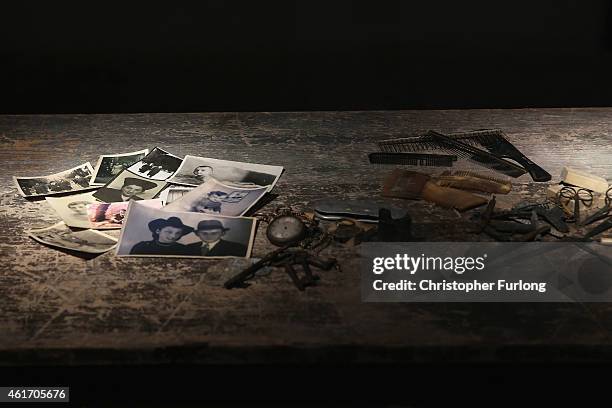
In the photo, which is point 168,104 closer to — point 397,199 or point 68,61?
point 68,61

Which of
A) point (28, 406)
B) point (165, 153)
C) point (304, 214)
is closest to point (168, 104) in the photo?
point (165, 153)

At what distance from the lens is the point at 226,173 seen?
223cm

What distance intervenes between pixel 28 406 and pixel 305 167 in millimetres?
1015

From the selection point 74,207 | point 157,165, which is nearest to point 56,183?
point 74,207

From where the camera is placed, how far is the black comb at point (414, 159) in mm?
2273

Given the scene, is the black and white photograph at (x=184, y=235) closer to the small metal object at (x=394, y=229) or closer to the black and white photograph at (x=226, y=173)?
the black and white photograph at (x=226, y=173)

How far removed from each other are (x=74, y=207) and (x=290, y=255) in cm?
65

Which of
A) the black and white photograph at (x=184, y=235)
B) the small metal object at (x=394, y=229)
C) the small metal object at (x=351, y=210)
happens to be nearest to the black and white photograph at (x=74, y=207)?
the black and white photograph at (x=184, y=235)

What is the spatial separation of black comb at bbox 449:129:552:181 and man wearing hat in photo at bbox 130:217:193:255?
977 mm

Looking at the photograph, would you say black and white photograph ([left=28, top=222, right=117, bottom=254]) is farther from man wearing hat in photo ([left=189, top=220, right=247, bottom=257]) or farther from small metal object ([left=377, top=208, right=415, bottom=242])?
small metal object ([left=377, top=208, right=415, bottom=242])

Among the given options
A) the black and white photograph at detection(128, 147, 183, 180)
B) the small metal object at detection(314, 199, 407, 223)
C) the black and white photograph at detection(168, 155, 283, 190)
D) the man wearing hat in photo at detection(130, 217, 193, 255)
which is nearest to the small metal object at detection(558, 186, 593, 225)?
the small metal object at detection(314, 199, 407, 223)

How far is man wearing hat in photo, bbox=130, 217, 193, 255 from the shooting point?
1856 mm

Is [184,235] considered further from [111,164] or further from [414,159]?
[414,159]

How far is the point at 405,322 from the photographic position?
162 cm
